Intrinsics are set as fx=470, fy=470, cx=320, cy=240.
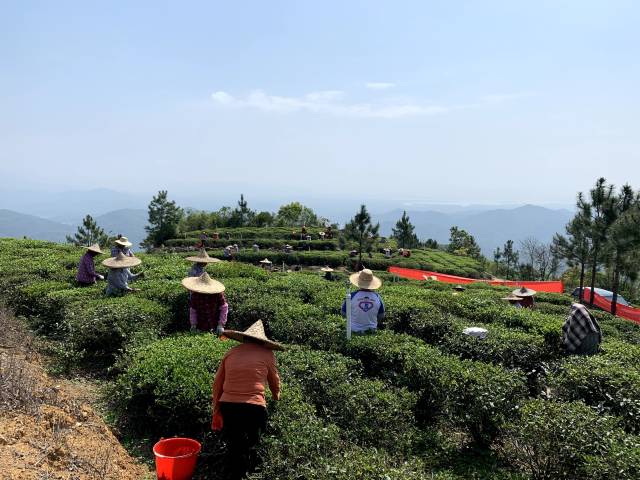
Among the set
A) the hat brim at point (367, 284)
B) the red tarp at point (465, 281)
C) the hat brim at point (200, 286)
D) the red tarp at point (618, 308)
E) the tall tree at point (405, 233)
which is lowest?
the red tarp at point (618, 308)

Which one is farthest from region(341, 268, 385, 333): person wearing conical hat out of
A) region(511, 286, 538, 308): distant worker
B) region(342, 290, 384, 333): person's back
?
region(511, 286, 538, 308): distant worker

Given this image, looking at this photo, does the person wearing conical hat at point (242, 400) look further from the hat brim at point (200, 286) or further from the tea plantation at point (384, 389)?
the hat brim at point (200, 286)

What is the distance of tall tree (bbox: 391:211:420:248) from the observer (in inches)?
2277

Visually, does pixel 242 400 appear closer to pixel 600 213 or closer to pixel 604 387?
pixel 604 387

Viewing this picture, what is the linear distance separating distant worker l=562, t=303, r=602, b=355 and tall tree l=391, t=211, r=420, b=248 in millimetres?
49087

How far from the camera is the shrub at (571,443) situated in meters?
3.94

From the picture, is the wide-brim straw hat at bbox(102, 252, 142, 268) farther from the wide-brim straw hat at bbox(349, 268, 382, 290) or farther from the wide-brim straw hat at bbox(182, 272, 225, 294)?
the wide-brim straw hat at bbox(349, 268, 382, 290)

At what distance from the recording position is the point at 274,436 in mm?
4551

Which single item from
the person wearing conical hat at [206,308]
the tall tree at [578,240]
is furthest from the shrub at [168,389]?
the tall tree at [578,240]

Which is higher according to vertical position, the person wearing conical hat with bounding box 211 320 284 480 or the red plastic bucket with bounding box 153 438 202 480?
the person wearing conical hat with bounding box 211 320 284 480

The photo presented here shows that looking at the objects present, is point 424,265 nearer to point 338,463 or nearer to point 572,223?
point 572,223

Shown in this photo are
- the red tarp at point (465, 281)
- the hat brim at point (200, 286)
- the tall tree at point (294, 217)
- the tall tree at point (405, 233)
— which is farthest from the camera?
the tall tree at point (294, 217)

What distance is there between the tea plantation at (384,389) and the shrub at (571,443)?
0.01 m

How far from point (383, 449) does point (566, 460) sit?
5.46 feet
